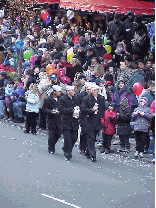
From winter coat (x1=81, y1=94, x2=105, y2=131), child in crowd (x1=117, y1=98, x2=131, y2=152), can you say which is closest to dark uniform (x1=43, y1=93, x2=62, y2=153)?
winter coat (x1=81, y1=94, x2=105, y2=131)

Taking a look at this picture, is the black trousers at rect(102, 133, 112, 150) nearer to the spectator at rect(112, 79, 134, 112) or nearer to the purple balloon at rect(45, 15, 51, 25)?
the spectator at rect(112, 79, 134, 112)

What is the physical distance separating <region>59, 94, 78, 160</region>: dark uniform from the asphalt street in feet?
1.04

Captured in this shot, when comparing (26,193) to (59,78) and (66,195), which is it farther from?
(59,78)

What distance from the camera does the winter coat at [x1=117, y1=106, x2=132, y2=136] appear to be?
1548 centimetres

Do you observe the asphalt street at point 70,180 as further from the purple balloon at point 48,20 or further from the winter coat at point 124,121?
the purple balloon at point 48,20

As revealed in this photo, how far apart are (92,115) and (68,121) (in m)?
0.61

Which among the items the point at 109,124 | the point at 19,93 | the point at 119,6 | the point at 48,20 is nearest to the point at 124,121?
the point at 109,124

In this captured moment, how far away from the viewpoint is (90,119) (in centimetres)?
1468

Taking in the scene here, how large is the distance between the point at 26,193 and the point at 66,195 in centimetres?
74

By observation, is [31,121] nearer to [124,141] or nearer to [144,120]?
[124,141]

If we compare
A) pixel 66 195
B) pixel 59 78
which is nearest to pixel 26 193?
pixel 66 195

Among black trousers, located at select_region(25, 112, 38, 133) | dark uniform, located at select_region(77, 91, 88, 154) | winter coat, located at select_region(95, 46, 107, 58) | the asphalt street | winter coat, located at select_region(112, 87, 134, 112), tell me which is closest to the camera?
the asphalt street

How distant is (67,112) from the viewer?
1476 cm

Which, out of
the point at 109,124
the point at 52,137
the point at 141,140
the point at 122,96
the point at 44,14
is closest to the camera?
the point at 141,140
